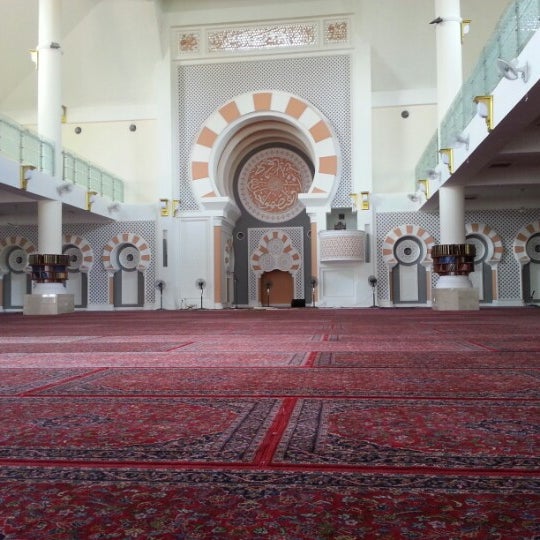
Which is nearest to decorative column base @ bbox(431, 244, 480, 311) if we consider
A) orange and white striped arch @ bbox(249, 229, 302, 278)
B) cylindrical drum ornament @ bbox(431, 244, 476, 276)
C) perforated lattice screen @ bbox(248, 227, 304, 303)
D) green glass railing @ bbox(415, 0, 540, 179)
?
cylindrical drum ornament @ bbox(431, 244, 476, 276)

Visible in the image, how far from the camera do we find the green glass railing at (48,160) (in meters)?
8.16

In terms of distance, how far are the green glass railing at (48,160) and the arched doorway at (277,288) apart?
3.45 m

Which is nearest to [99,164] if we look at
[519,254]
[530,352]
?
[519,254]

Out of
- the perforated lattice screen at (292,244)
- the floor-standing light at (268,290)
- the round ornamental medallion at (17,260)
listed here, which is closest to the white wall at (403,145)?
the perforated lattice screen at (292,244)

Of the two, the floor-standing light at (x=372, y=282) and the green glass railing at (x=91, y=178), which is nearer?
the green glass railing at (x=91, y=178)

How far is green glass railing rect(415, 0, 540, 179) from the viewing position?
4762 millimetres

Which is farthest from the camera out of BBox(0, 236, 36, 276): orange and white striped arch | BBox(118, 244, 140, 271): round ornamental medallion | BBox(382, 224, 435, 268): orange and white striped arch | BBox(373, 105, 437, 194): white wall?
BBox(0, 236, 36, 276): orange and white striped arch

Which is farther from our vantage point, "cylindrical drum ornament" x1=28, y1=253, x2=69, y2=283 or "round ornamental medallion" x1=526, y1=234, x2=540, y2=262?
"round ornamental medallion" x1=526, y1=234, x2=540, y2=262

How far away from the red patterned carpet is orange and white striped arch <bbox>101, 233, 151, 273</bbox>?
9.68 meters

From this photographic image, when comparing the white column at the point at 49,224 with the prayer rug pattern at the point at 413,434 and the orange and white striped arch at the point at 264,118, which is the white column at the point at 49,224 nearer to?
the orange and white striped arch at the point at 264,118

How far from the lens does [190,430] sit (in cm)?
141

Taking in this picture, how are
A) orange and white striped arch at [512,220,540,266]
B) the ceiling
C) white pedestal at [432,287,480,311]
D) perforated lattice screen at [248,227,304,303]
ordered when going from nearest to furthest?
1. white pedestal at [432,287,480,311]
2. the ceiling
3. orange and white striped arch at [512,220,540,266]
4. perforated lattice screen at [248,227,304,303]

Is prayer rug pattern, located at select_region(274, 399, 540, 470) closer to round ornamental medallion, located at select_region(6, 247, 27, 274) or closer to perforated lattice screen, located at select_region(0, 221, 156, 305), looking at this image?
perforated lattice screen, located at select_region(0, 221, 156, 305)

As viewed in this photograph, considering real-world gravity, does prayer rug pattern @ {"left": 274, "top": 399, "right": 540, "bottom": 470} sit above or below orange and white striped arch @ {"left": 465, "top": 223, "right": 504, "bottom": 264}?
below
